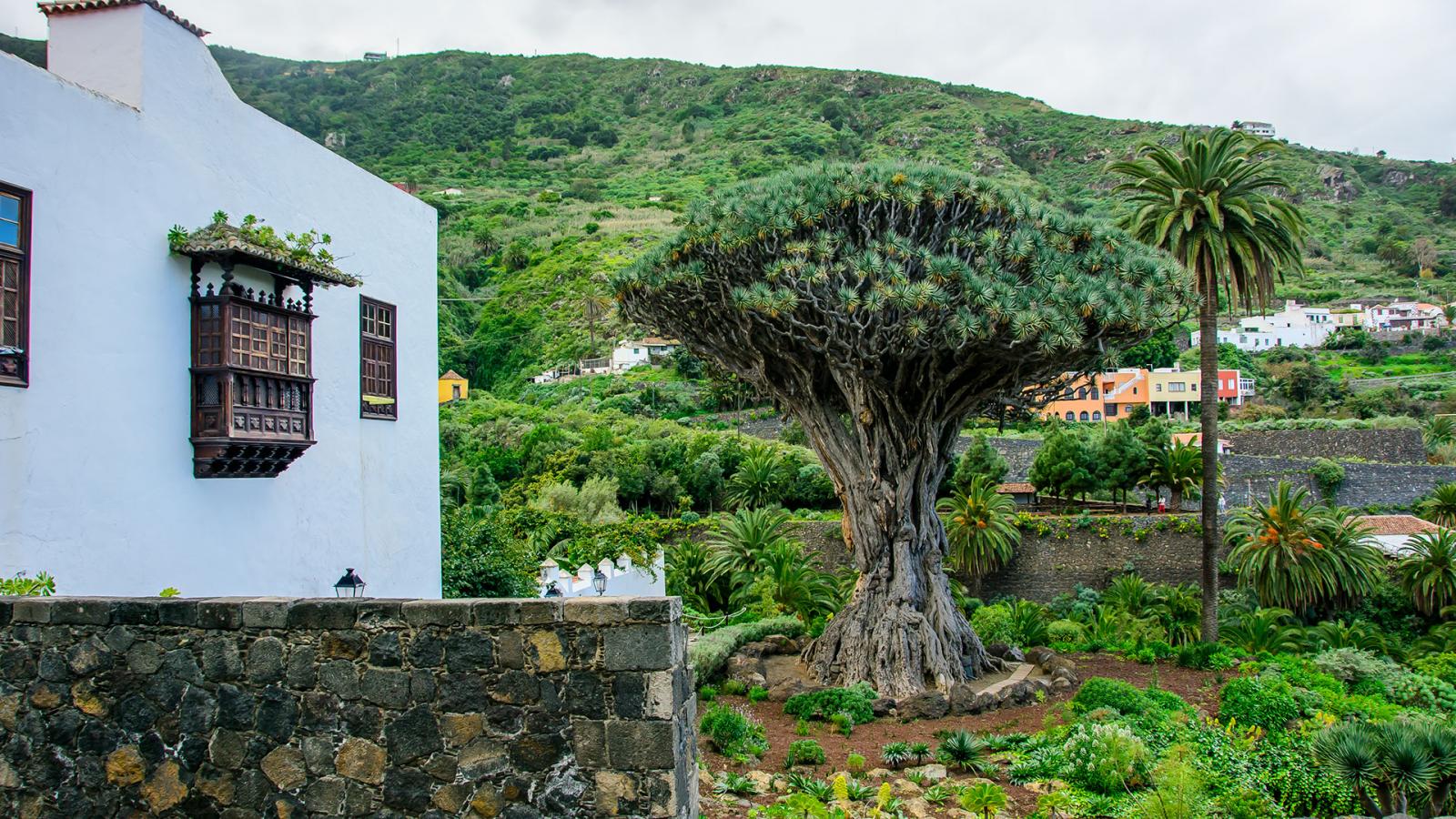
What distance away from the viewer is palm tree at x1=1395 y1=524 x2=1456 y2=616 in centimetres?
2127

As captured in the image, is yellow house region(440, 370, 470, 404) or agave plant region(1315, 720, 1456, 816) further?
yellow house region(440, 370, 470, 404)

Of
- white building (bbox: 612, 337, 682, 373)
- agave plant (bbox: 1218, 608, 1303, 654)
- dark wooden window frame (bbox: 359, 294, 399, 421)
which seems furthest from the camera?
white building (bbox: 612, 337, 682, 373)

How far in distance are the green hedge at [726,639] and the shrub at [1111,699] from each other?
4.66 m

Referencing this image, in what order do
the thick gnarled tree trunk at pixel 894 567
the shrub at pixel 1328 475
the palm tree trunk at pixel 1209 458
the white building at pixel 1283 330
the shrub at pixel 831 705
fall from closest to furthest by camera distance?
1. the shrub at pixel 831 705
2. the thick gnarled tree trunk at pixel 894 567
3. the palm tree trunk at pixel 1209 458
4. the shrub at pixel 1328 475
5. the white building at pixel 1283 330

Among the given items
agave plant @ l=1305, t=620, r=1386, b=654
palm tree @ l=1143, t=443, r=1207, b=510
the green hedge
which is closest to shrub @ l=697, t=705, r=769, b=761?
Answer: the green hedge

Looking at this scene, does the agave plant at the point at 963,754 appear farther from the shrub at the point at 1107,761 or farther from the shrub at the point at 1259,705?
the shrub at the point at 1259,705

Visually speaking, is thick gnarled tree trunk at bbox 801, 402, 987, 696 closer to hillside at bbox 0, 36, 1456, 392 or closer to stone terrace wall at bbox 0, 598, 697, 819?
stone terrace wall at bbox 0, 598, 697, 819

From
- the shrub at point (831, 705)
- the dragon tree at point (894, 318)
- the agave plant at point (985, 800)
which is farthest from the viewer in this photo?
the dragon tree at point (894, 318)

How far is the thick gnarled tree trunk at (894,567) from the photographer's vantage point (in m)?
14.5

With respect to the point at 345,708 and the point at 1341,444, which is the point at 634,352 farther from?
the point at 345,708

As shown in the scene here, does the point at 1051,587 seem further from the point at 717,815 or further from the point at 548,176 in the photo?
the point at 548,176

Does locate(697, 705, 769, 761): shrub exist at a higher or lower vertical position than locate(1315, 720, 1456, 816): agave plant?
lower

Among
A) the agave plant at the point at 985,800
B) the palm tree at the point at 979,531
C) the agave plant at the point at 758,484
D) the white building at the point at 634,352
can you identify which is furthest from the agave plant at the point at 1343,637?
the white building at the point at 634,352

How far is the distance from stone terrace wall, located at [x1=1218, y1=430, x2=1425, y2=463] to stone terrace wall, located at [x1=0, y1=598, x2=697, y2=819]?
37642 millimetres
